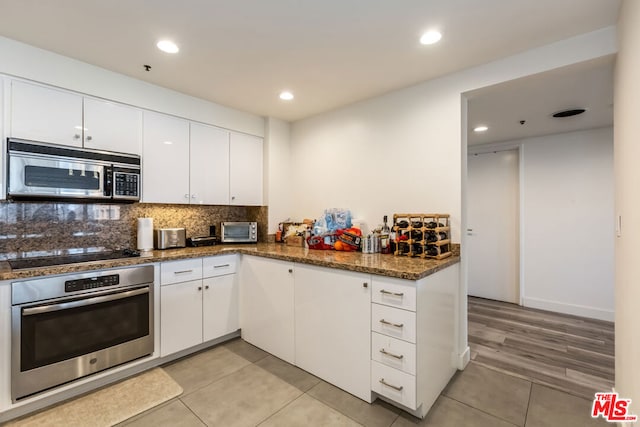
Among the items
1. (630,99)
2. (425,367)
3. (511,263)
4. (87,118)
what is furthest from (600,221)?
(87,118)

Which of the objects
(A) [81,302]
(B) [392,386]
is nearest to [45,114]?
(A) [81,302]

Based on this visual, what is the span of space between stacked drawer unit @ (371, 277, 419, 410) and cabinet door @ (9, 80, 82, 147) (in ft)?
8.09

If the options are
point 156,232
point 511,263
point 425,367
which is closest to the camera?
point 425,367

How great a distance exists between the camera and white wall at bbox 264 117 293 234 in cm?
348

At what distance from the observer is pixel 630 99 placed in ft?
4.58

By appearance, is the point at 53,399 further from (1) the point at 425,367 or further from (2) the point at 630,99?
(2) the point at 630,99

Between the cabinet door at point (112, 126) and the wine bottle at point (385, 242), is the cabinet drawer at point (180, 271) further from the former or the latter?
the wine bottle at point (385, 242)

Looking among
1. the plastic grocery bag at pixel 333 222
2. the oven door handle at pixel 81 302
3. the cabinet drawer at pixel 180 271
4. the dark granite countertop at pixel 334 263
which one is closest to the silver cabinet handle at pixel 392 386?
the dark granite countertop at pixel 334 263

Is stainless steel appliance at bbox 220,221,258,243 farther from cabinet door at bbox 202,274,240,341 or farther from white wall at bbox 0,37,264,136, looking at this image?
white wall at bbox 0,37,264,136

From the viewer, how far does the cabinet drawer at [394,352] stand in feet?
5.69

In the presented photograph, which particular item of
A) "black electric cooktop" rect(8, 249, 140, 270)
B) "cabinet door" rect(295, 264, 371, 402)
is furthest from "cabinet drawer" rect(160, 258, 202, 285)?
"cabinet door" rect(295, 264, 371, 402)

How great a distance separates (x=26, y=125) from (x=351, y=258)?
2.45 meters

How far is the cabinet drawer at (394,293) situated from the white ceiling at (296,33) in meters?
1.55

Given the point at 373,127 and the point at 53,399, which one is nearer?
the point at 53,399
